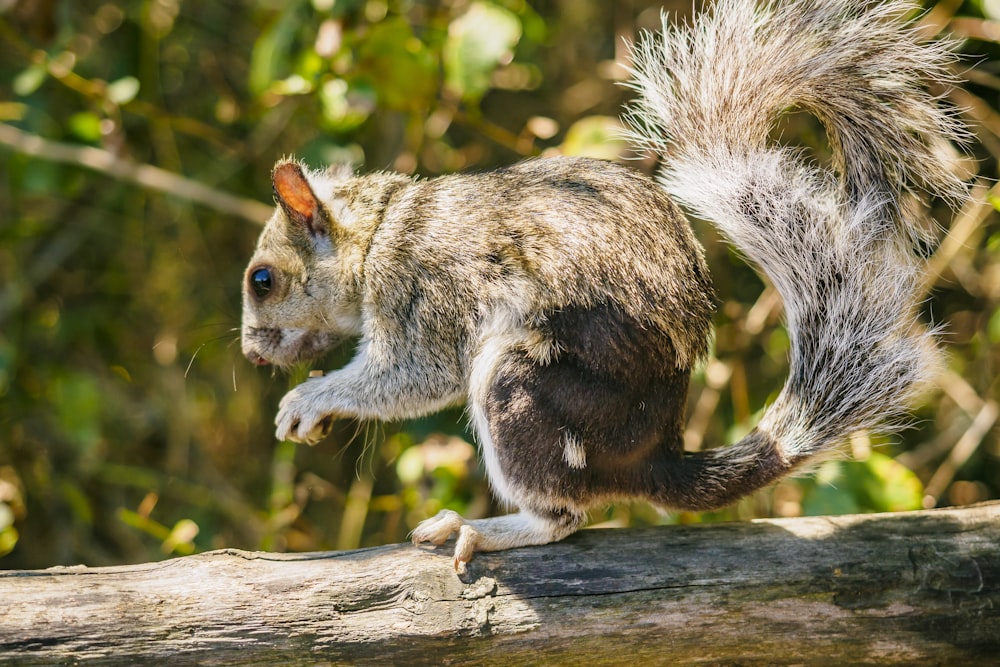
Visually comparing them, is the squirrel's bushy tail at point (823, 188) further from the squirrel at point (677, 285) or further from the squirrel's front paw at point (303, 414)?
the squirrel's front paw at point (303, 414)

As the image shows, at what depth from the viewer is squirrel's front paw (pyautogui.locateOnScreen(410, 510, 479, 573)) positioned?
1.78 metres

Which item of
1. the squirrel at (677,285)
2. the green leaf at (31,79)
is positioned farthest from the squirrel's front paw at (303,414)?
the green leaf at (31,79)

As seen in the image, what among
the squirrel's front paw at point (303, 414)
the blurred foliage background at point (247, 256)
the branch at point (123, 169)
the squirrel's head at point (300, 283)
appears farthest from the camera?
the branch at point (123, 169)

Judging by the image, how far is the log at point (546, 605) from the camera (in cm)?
164

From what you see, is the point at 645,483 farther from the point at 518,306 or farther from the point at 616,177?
the point at 616,177

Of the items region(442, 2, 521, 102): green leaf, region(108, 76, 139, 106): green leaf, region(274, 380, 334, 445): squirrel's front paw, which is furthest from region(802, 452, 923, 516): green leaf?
region(108, 76, 139, 106): green leaf

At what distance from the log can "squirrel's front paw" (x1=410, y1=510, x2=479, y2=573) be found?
0.02m

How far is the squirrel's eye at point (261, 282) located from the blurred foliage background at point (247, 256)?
303 millimetres

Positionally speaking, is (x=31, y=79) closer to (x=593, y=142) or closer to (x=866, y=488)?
(x=593, y=142)

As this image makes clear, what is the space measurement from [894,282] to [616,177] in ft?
1.93

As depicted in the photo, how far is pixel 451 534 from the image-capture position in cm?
188

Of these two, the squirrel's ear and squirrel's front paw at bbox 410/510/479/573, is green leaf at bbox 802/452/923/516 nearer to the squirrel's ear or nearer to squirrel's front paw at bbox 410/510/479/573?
squirrel's front paw at bbox 410/510/479/573

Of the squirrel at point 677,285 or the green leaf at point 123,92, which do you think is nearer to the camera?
the squirrel at point 677,285

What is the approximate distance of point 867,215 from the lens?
6.07 ft
